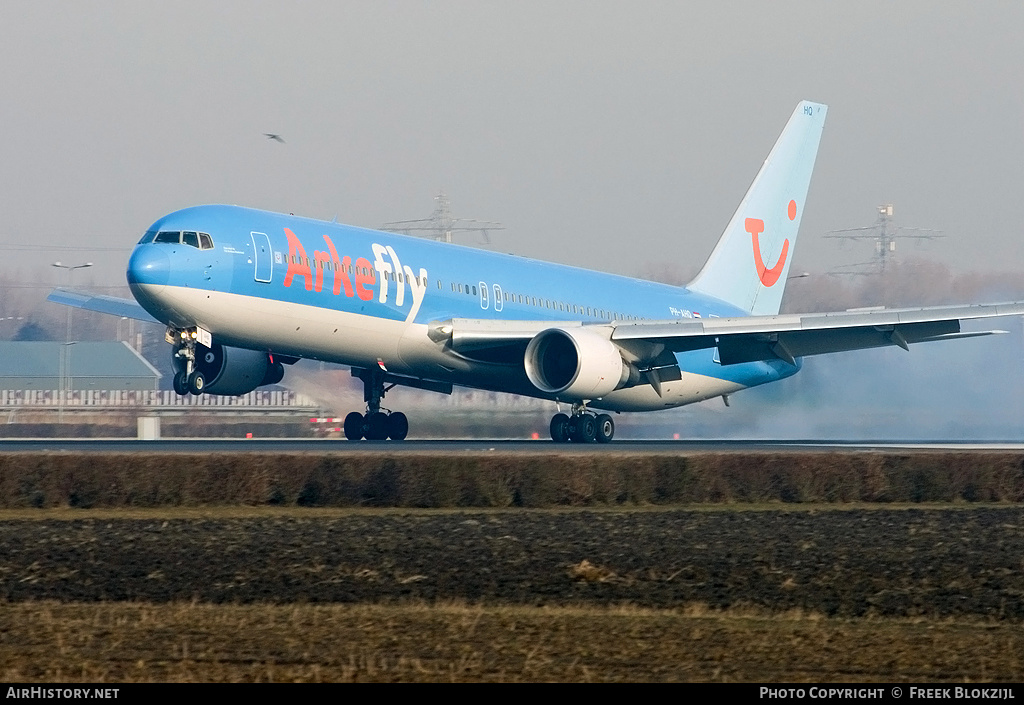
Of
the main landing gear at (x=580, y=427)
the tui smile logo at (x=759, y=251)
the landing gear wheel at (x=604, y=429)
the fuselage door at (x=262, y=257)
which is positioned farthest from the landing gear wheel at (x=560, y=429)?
the tui smile logo at (x=759, y=251)

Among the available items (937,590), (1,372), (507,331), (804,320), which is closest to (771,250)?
(804,320)

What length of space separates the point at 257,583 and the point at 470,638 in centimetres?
300

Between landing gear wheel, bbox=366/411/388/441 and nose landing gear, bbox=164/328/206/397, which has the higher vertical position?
nose landing gear, bbox=164/328/206/397

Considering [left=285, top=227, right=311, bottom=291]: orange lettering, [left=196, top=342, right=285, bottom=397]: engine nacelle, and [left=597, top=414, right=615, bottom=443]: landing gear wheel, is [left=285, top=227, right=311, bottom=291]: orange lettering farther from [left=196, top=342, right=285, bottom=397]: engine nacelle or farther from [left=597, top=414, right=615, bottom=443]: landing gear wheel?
[left=597, top=414, right=615, bottom=443]: landing gear wheel

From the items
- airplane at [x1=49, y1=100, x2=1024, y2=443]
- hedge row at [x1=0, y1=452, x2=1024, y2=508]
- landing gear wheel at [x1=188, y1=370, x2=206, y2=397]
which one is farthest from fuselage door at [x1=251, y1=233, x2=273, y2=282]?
hedge row at [x1=0, y1=452, x2=1024, y2=508]

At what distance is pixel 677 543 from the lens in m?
14.3

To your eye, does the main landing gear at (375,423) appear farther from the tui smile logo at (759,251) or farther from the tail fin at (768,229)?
the tui smile logo at (759,251)

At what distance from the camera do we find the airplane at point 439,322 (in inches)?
1013

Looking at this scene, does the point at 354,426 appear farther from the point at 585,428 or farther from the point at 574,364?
the point at 574,364

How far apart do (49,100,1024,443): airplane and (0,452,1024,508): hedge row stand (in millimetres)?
7782

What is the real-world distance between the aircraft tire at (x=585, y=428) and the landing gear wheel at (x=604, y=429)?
0.26 metres

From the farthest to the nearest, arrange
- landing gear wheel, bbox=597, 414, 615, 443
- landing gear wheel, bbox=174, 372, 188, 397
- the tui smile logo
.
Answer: the tui smile logo
landing gear wheel, bbox=597, 414, 615, 443
landing gear wheel, bbox=174, 372, 188, 397

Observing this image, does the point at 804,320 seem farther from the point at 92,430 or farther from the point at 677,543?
the point at 92,430

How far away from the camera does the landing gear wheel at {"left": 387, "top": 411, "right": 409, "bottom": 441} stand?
107 feet
